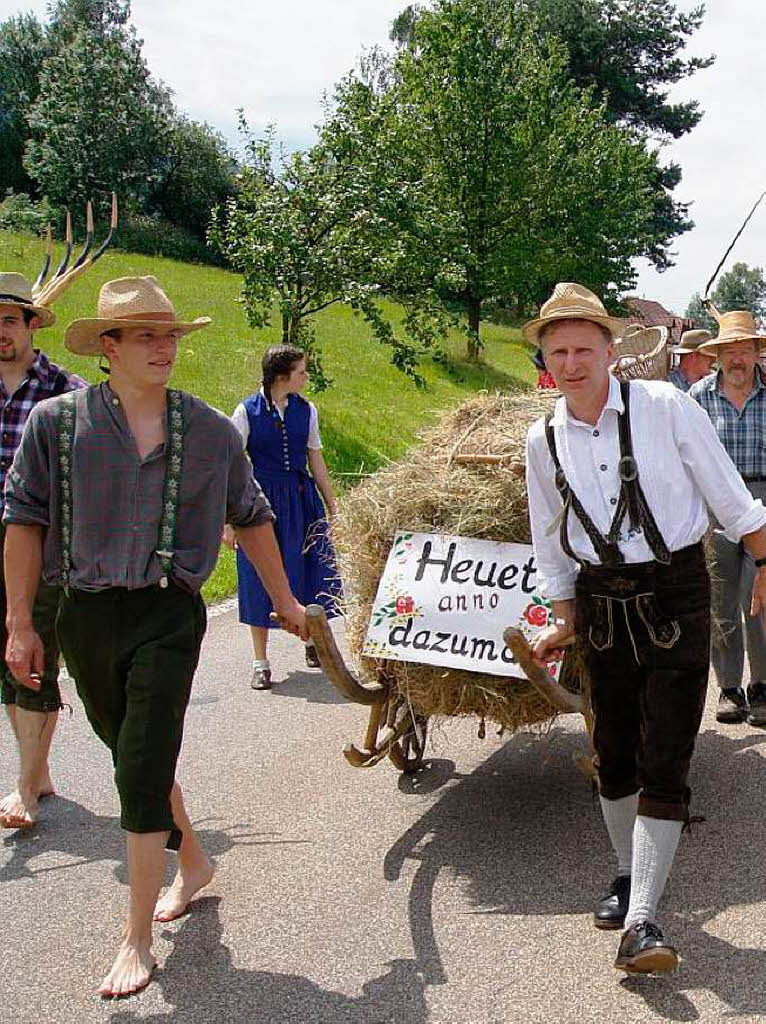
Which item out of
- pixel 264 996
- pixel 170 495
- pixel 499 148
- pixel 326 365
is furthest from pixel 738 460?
pixel 499 148

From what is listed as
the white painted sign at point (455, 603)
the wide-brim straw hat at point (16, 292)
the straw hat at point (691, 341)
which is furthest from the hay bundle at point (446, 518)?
the straw hat at point (691, 341)

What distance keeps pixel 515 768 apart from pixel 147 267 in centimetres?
3355

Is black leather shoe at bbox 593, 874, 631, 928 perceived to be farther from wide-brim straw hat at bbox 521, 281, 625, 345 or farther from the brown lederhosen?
wide-brim straw hat at bbox 521, 281, 625, 345

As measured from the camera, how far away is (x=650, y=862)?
3.62 meters

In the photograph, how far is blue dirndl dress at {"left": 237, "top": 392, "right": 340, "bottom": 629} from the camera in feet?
24.6

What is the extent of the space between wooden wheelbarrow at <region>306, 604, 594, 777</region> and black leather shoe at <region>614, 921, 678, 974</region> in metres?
0.91

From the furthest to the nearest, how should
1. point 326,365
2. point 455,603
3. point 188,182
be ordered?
point 188,182, point 326,365, point 455,603

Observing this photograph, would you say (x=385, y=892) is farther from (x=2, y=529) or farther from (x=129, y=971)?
(x=2, y=529)

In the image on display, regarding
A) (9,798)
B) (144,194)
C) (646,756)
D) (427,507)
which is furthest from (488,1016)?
(144,194)

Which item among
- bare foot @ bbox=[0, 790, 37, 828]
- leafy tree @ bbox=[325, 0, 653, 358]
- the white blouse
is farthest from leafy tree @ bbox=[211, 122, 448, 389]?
leafy tree @ bbox=[325, 0, 653, 358]

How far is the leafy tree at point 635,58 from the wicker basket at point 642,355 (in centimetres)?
5117

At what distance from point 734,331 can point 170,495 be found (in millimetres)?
3693

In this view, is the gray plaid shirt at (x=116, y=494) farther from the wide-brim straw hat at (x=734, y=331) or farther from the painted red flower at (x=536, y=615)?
the wide-brim straw hat at (x=734, y=331)

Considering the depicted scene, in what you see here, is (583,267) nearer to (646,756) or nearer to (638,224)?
(638,224)
